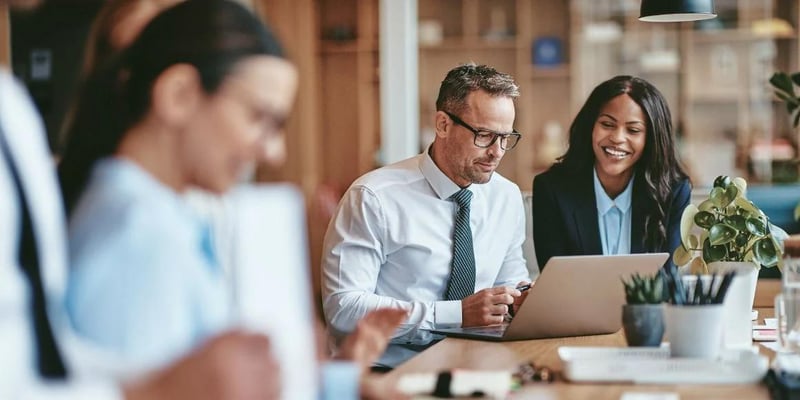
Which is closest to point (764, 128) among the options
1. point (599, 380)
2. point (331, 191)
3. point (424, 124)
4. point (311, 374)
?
point (424, 124)

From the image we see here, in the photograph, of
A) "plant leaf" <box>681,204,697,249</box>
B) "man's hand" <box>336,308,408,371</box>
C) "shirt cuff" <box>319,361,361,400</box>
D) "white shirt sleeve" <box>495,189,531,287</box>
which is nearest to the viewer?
"shirt cuff" <box>319,361,361,400</box>

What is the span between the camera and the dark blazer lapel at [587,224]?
10.2 ft

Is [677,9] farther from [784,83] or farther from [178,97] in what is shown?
[178,97]

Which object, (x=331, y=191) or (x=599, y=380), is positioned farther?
(x=331, y=191)

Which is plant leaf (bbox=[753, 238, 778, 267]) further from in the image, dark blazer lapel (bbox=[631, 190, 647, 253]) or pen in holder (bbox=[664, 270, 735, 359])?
dark blazer lapel (bbox=[631, 190, 647, 253])

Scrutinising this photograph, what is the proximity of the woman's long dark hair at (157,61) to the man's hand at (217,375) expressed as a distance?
245 millimetres

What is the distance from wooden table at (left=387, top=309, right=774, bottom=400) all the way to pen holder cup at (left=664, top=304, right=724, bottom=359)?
0.13 metres

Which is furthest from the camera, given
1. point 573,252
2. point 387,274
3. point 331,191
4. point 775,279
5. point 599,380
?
point 331,191

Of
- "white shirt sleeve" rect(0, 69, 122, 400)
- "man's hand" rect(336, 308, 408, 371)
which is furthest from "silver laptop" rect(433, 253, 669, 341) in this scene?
"white shirt sleeve" rect(0, 69, 122, 400)

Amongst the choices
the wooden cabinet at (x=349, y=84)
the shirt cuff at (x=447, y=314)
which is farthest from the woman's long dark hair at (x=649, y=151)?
the wooden cabinet at (x=349, y=84)

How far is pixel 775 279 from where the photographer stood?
338cm

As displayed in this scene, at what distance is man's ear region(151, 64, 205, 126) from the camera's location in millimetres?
1099

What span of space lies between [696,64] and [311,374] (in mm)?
7846

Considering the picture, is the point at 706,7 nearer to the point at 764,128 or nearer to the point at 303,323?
the point at 303,323
